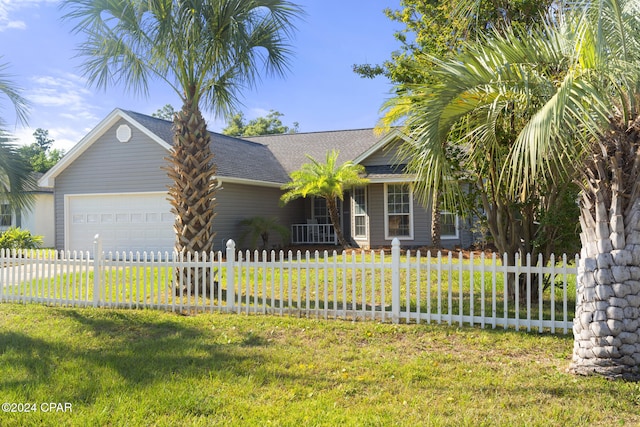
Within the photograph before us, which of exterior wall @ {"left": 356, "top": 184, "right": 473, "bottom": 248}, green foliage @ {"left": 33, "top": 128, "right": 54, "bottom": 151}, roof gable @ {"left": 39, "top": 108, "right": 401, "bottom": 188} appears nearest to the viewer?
roof gable @ {"left": 39, "top": 108, "right": 401, "bottom": 188}

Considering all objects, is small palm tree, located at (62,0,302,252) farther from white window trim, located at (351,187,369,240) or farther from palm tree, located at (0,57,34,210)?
white window trim, located at (351,187,369,240)

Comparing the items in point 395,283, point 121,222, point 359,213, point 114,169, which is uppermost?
point 114,169

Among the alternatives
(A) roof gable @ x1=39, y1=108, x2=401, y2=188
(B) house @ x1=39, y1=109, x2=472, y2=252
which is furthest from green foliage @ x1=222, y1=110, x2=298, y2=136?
(B) house @ x1=39, y1=109, x2=472, y2=252

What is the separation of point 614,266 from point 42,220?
24.2m

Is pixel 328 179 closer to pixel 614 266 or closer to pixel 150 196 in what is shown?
pixel 150 196

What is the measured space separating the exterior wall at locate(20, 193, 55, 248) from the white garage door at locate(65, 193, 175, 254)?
6034 millimetres

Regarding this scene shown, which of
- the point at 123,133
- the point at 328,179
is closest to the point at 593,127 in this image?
the point at 328,179

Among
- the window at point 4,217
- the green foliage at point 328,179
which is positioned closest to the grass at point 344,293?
the green foliage at point 328,179

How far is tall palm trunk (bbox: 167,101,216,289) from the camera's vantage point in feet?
30.9

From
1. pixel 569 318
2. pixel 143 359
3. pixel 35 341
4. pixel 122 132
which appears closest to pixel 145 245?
pixel 122 132

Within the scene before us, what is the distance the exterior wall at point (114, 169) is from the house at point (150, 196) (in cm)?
3

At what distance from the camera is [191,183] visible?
9.43 m

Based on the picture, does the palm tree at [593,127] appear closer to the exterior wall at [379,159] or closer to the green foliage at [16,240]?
the exterior wall at [379,159]

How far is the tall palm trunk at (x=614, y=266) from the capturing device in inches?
193
